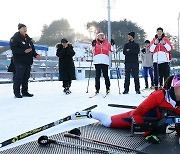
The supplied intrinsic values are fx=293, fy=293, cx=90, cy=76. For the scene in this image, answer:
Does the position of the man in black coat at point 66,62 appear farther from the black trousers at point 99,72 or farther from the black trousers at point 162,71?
the black trousers at point 162,71

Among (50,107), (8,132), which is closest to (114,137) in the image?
(8,132)

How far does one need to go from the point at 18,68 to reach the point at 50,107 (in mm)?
1508

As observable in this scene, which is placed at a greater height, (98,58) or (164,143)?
(98,58)

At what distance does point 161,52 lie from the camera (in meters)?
6.80

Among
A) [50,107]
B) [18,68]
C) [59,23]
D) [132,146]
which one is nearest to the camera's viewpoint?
[132,146]

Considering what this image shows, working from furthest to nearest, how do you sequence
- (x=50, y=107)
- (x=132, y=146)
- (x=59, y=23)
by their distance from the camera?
(x=59, y=23), (x=50, y=107), (x=132, y=146)

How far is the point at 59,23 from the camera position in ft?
181

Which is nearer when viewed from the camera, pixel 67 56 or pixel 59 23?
pixel 67 56

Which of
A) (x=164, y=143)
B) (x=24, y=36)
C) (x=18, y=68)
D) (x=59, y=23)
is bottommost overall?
(x=164, y=143)

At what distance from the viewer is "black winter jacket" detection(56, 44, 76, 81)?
23.5 feet

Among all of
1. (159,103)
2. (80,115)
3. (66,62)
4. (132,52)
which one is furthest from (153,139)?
(66,62)

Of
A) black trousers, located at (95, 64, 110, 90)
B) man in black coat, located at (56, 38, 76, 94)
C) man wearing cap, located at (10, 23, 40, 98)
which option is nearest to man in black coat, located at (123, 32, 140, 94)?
black trousers, located at (95, 64, 110, 90)

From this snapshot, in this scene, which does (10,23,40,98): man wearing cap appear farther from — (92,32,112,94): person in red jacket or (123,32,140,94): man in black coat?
(123,32,140,94): man in black coat

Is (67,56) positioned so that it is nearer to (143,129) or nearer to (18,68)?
(18,68)
